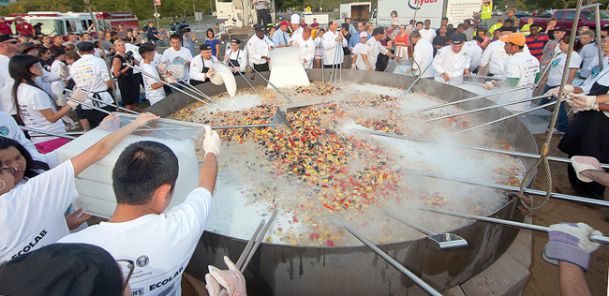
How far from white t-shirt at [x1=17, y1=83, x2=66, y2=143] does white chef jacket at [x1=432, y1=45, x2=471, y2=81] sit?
5961mm

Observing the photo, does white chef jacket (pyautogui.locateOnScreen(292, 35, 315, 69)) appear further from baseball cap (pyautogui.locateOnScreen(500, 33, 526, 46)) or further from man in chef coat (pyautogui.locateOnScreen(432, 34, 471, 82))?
baseball cap (pyautogui.locateOnScreen(500, 33, 526, 46))

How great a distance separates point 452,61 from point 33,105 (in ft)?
20.3

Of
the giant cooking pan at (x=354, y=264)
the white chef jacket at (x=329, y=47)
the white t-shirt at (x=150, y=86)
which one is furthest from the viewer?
the white chef jacket at (x=329, y=47)

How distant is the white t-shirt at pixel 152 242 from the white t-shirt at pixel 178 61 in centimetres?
484

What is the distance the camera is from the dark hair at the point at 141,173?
1.37 m

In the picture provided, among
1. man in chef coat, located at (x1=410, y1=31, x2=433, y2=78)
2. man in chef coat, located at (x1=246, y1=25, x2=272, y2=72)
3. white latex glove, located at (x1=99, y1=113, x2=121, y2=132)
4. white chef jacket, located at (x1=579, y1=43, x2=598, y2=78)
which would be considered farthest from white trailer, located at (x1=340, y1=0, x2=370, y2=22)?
white latex glove, located at (x1=99, y1=113, x2=121, y2=132)

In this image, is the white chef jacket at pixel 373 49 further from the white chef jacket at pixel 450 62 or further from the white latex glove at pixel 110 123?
the white latex glove at pixel 110 123

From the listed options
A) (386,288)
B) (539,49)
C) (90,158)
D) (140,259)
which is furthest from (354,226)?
(539,49)

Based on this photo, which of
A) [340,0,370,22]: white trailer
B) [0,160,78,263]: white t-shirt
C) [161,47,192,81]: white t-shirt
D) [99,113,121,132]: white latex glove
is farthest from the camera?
[340,0,370,22]: white trailer

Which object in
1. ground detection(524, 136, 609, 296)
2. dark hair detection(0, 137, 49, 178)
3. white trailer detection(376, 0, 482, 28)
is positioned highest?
white trailer detection(376, 0, 482, 28)

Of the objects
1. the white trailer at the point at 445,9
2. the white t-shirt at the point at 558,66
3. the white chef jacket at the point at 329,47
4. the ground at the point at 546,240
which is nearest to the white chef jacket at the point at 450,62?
the white t-shirt at the point at 558,66

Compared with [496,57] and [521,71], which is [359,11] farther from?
[521,71]

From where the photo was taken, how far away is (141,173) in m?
1.38

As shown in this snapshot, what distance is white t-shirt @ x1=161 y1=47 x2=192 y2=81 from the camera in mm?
5719
